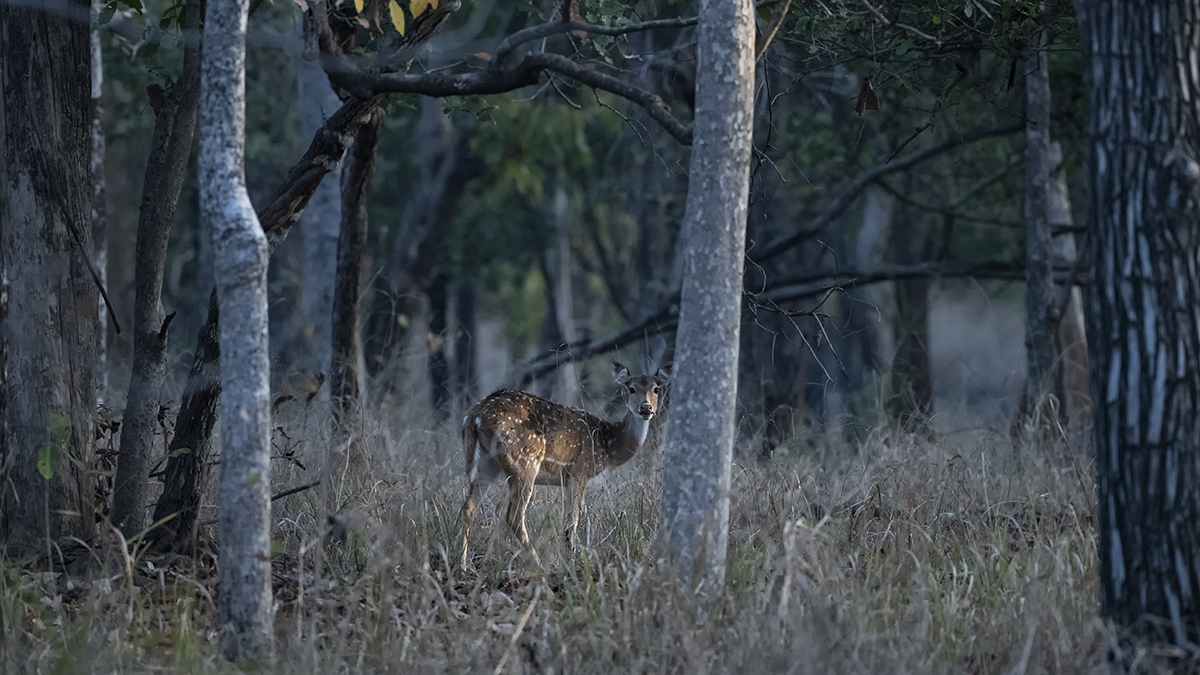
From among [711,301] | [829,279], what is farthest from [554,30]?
[829,279]

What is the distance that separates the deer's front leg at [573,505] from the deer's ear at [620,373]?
2.88ft

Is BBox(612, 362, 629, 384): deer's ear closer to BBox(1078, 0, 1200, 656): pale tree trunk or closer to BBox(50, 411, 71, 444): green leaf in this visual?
BBox(50, 411, 71, 444): green leaf

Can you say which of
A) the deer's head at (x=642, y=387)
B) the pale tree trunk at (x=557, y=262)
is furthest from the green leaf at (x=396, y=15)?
the pale tree trunk at (x=557, y=262)

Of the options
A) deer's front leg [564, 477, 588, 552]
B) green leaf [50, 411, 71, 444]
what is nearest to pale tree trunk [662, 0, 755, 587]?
deer's front leg [564, 477, 588, 552]

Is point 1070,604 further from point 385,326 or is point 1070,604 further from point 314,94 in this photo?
point 385,326

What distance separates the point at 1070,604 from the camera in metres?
4.55

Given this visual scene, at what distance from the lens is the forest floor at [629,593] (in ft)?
13.4

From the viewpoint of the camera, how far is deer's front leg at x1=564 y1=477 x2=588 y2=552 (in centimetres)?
583

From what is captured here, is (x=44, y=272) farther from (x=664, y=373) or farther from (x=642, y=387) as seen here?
(x=664, y=373)

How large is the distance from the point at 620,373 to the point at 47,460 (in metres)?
4.17

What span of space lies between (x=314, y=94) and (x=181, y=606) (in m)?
6.98

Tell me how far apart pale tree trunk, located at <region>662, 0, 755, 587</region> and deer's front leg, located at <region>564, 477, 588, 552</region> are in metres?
1.19

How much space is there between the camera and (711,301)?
14.5ft

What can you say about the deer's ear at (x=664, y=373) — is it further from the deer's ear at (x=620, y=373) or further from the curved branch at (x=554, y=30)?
the curved branch at (x=554, y=30)
